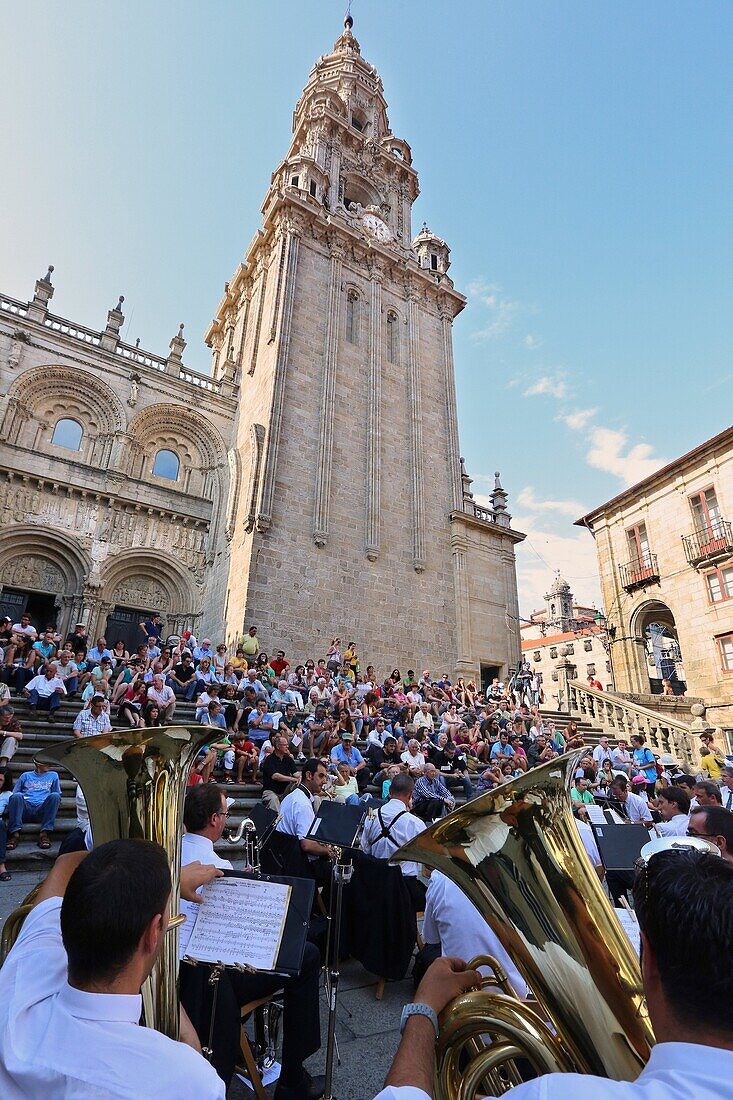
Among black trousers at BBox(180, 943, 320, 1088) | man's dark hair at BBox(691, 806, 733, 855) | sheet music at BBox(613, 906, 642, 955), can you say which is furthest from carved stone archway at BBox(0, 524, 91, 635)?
sheet music at BBox(613, 906, 642, 955)

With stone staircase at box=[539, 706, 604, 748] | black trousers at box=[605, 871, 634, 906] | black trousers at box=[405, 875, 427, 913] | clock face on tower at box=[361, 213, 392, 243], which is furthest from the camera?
clock face on tower at box=[361, 213, 392, 243]

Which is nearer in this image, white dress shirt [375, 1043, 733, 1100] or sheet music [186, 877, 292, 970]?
white dress shirt [375, 1043, 733, 1100]

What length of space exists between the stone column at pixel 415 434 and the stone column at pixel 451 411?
1.46 m

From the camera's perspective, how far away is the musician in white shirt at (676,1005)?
88 centimetres

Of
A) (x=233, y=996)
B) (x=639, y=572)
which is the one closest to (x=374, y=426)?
(x=639, y=572)

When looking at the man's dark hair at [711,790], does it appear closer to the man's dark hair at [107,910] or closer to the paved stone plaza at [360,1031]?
the paved stone plaza at [360,1031]

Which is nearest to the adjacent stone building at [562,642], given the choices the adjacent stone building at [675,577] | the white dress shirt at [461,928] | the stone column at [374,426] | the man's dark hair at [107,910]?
the adjacent stone building at [675,577]

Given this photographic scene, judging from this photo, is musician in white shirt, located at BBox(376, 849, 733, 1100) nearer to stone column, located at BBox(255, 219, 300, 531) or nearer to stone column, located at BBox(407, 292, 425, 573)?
stone column, located at BBox(255, 219, 300, 531)

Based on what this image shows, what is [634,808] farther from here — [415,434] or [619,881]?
[415,434]

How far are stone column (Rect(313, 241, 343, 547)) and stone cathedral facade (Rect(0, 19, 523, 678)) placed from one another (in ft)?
0.18

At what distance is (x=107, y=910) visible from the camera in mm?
1349

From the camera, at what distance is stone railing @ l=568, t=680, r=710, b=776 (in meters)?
14.0

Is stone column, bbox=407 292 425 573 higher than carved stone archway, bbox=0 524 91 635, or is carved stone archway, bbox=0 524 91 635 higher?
stone column, bbox=407 292 425 573

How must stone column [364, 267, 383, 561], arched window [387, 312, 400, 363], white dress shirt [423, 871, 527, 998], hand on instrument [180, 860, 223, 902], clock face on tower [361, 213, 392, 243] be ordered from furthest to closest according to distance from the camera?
clock face on tower [361, 213, 392, 243], arched window [387, 312, 400, 363], stone column [364, 267, 383, 561], white dress shirt [423, 871, 527, 998], hand on instrument [180, 860, 223, 902]
